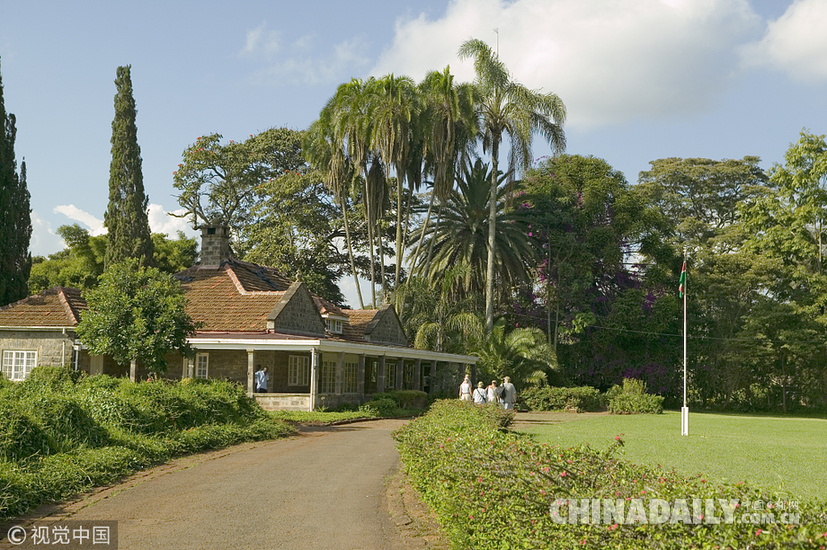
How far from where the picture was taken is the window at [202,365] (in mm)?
28302

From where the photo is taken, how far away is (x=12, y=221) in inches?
1414

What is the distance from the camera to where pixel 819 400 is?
45281mm

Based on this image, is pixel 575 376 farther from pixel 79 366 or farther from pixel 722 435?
pixel 79 366

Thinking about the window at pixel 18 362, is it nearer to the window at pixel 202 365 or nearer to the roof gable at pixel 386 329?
the window at pixel 202 365

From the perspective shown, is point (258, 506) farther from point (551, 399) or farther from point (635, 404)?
point (635, 404)

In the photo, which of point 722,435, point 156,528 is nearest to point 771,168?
point 722,435

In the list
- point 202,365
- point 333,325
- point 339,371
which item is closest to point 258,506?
point 202,365

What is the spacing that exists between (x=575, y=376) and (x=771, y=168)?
16382mm

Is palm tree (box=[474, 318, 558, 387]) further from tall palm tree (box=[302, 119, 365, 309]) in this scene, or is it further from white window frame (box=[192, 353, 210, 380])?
white window frame (box=[192, 353, 210, 380])

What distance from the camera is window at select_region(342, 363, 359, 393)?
105 ft

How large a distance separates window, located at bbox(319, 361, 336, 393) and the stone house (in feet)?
0.12

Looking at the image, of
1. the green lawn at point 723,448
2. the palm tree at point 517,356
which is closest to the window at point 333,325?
the palm tree at point 517,356

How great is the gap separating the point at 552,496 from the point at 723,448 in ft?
49.1

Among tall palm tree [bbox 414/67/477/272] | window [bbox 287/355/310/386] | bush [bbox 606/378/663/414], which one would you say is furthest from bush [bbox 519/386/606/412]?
window [bbox 287/355/310/386]
